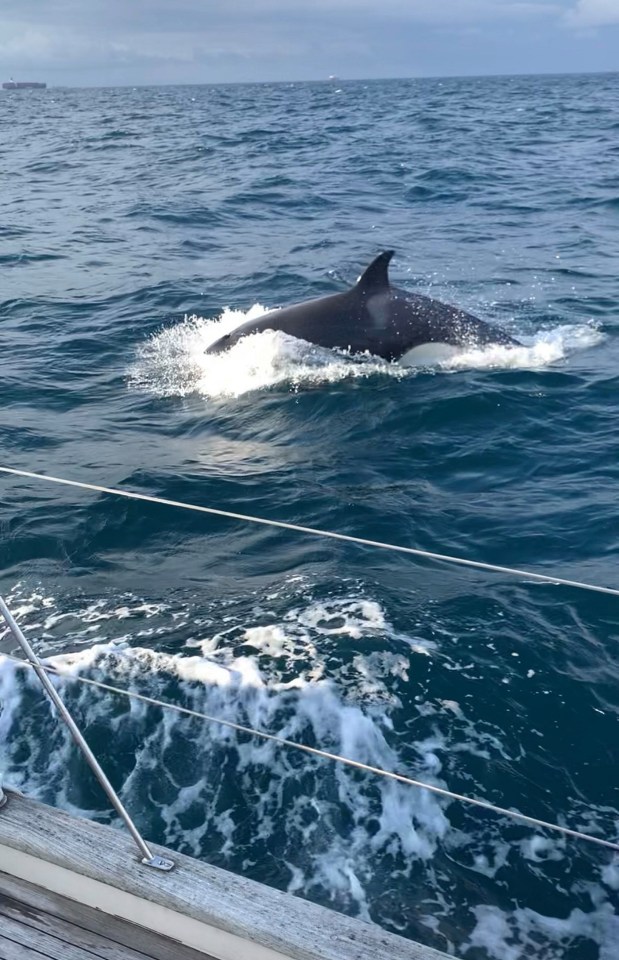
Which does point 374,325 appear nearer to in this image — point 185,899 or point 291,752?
point 291,752

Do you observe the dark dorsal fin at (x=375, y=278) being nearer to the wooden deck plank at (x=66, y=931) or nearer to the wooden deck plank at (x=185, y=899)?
the wooden deck plank at (x=185, y=899)

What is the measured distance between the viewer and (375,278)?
1282cm

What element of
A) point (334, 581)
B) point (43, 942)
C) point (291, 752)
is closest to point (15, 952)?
point (43, 942)

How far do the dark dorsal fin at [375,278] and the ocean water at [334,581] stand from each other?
3.30 feet

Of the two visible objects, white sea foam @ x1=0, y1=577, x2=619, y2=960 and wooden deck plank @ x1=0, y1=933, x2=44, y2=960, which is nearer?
wooden deck plank @ x1=0, y1=933, x2=44, y2=960

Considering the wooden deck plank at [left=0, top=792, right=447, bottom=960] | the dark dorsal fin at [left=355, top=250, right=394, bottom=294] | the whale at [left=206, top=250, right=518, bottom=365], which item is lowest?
the wooden deck plank at [left=0, top=792, right=447, bottom=960]

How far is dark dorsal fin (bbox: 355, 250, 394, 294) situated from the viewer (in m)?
12.5

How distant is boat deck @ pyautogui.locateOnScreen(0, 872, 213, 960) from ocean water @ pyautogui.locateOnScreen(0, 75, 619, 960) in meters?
1.38

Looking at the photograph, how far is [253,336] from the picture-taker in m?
13.4

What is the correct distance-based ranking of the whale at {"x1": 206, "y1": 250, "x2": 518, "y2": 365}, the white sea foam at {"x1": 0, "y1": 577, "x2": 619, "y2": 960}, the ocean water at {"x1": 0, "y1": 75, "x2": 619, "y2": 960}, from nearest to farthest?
the white sea foam at {"x1": 0, "y1": 577, "x2": 619, "y2": 960}, the ocean water at {"x1": 0, "y1": 75, "x2": 619, "y2": 960}, the whale at {"x1": 206, "y1": 250, "x2": 518, "y2": 365}

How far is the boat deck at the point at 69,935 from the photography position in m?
3.37

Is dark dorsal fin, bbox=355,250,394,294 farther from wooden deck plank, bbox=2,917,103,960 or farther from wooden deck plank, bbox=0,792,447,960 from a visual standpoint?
wooden deck plank, bbox=2,917,103,960

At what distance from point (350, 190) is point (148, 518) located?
23.2m

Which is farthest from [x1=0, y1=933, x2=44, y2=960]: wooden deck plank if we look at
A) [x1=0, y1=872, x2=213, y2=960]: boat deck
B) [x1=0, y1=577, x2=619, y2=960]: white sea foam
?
[x1=0, y1=577, x2=619, y2=960]: white sea foam
